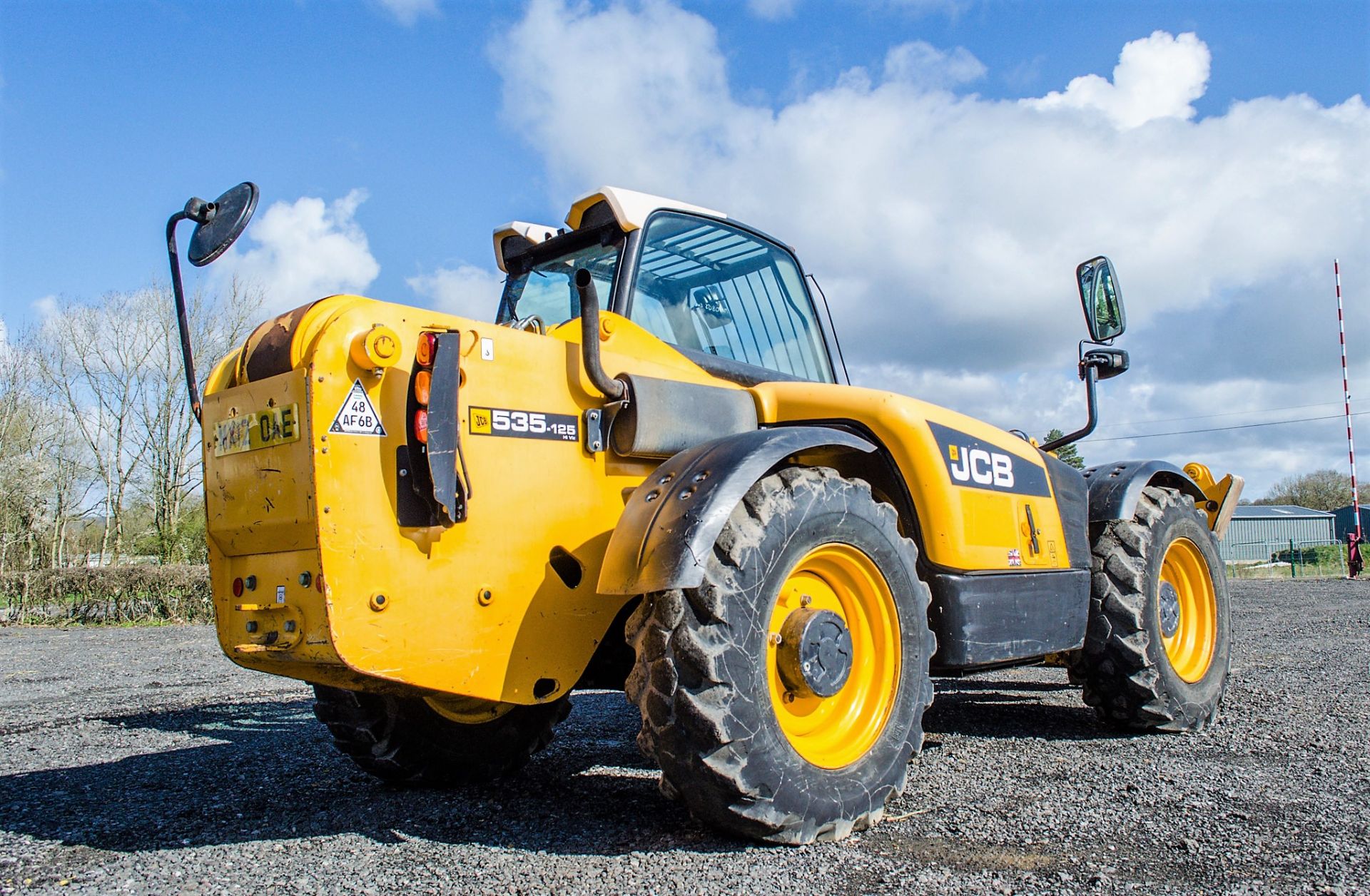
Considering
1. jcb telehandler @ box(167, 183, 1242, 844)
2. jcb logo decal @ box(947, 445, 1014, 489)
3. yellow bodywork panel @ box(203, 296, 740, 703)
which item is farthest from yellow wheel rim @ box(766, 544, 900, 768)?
jcb logo decal @ box(947, 445, 1014, 489)

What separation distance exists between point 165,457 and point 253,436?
29.6m

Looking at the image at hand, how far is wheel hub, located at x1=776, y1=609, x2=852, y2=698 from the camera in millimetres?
3275

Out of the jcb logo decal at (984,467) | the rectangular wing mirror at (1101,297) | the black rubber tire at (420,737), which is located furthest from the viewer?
the rectangular wing mirror at (1101,297)

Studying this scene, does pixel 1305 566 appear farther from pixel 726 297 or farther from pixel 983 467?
pixel 726 297

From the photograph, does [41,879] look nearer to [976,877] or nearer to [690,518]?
[690,518]

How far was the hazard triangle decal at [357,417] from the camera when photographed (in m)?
2.97

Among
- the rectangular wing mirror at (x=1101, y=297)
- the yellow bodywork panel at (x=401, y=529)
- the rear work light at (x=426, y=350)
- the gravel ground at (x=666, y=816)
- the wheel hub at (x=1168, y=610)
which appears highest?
the rectangular wing mirror at (x=1101, y=297)

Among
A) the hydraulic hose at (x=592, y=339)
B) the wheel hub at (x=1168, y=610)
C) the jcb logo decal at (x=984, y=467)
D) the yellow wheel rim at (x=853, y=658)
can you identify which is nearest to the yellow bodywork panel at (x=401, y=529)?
the hydraulic hose at (x=592, y=339)

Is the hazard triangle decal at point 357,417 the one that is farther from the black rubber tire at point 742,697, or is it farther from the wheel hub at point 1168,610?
the wheel hub at point 1168,610

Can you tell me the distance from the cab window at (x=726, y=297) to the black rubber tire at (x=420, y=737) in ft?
5.67

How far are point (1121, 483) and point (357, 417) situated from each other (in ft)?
13.3

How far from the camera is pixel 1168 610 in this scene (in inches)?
209

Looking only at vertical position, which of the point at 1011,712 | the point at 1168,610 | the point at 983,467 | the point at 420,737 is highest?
the point at 983,467

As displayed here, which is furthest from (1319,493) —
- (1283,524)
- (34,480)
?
(34,480)
